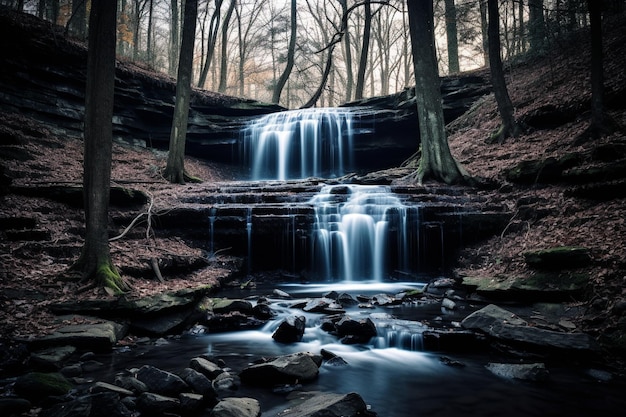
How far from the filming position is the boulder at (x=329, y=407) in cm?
288

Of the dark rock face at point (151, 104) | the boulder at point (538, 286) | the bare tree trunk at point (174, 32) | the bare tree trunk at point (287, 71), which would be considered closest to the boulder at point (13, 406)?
the boulder at point (538, 286)

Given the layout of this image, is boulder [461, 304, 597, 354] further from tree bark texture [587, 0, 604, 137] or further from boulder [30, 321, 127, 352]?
tree bark texture [587, 0, 604, 137]

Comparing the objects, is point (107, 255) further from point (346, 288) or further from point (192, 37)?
point (192, 37)

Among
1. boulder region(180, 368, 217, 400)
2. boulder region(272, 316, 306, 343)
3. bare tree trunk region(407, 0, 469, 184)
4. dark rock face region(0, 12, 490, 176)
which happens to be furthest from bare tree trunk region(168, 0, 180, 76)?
boulder region(180, 368, 217, 400)

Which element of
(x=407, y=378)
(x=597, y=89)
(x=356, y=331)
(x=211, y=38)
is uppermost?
(x=211, y=38)

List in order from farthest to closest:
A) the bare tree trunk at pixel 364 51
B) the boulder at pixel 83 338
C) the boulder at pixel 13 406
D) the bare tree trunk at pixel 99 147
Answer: the bare tree trunk at pixel 364 51 < the bare tree trunk at pixel 99 147 < the boulder at pixel 83 338 < the boulder at pixel 13 406

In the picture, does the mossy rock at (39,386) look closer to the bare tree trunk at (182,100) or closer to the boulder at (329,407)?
the boulder at (329,407)

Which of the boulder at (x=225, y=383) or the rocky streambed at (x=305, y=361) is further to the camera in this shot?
the boulder at (x=225, y=383)

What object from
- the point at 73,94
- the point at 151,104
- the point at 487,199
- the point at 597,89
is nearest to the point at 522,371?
the point at 487,199

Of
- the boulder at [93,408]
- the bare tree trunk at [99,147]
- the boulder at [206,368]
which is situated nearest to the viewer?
the boulder at [93,408]

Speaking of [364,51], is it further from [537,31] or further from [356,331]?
[356,331]

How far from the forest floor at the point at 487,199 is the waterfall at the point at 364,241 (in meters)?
1.70

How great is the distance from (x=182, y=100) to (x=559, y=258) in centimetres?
1283

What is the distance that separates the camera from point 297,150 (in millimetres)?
18703
